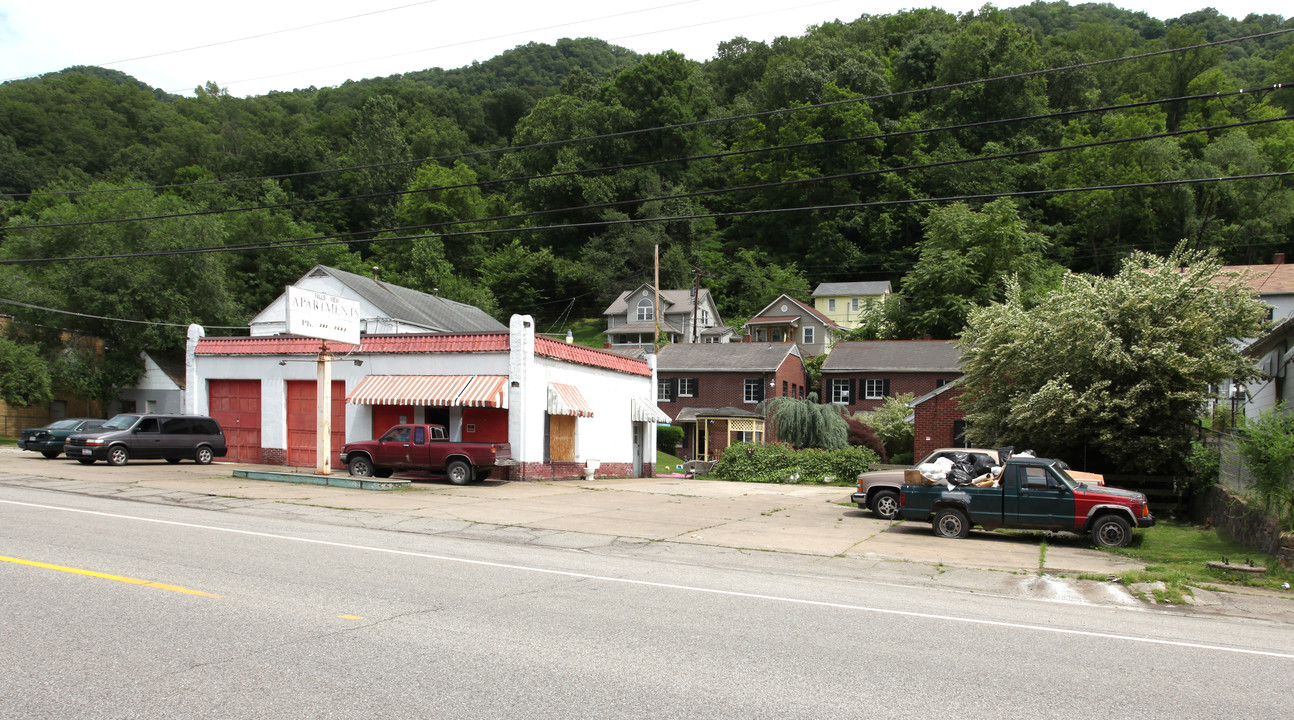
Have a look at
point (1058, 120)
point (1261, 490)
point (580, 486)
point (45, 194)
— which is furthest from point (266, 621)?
point (1058, 120)

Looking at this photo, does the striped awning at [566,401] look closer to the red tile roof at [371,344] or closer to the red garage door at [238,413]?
the red tile roof at [371,344]

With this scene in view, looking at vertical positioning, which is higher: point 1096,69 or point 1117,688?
point 1096,69

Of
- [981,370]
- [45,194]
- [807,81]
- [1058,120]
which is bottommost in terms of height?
[981,370]

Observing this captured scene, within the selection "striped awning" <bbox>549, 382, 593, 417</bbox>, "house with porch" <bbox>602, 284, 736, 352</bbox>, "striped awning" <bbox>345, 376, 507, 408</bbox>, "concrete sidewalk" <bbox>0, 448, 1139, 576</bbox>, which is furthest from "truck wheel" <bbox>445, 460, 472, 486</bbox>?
"house with porch" <bbox>602, 284, 736, 352</bbox>


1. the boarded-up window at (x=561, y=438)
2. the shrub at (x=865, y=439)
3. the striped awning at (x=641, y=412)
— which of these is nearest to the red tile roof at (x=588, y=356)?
the striped awning at (x=641, y=412)

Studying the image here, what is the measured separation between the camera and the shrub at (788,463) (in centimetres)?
3234

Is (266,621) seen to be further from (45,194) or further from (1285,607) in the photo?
(45,194)

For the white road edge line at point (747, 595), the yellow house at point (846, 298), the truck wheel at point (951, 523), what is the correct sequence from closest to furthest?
the white road edge line at point (747, 595) < the truck wheel at point (951, 523) < the yellow house at point (846, 298)

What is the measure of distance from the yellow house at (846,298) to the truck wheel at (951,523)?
224ft

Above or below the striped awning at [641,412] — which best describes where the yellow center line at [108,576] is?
below

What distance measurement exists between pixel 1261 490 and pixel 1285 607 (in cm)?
360

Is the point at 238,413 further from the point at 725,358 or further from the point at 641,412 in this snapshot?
the point at 725,358

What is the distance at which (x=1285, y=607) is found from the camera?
10531mm

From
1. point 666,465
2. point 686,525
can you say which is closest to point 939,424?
point 666,465
